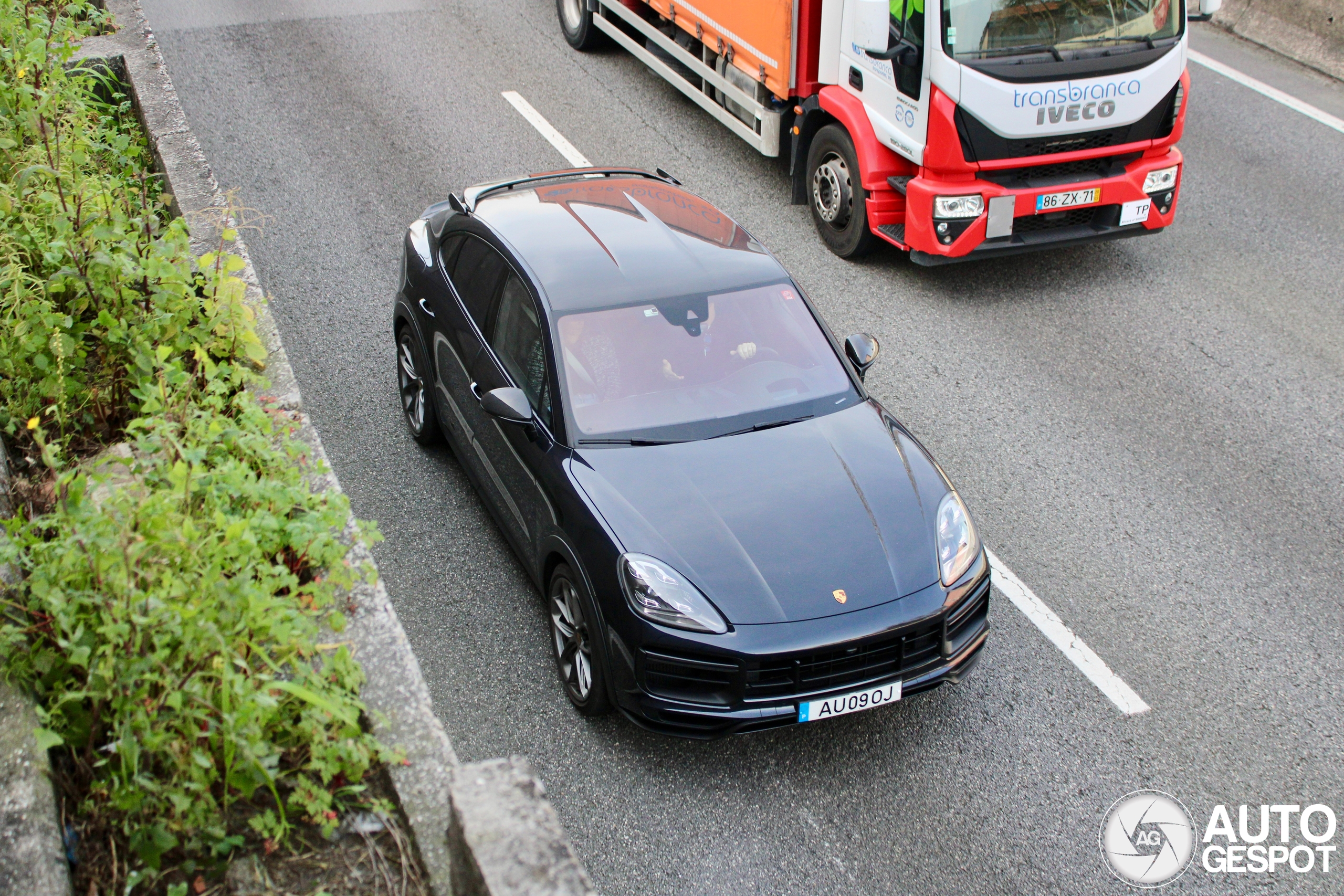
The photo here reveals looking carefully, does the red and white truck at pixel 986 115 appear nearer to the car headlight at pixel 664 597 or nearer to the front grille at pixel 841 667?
the front grille at pixel 841 667

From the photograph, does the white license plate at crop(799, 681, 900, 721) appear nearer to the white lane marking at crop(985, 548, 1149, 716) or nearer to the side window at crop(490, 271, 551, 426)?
the white lane marking at crop(985, 548, 1149, 716)

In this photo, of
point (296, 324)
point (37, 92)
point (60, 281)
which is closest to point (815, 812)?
point (60, 281)

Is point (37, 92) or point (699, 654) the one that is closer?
point (699, 654)

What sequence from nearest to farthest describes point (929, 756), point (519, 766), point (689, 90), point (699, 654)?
point (519, 766), point (699, 654), point (929, 756), point (689, 90)

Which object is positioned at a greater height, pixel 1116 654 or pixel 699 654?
pixel 699 654

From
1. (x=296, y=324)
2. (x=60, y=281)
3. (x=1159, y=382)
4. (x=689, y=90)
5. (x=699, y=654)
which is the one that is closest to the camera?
(x=699, y=654)

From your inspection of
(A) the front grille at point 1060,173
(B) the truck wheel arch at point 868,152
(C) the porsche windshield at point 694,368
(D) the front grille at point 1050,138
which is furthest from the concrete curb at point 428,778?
(A) the front grille at point 1060,173

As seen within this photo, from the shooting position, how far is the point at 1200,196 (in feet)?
30.7

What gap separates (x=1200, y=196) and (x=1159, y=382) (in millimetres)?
3098

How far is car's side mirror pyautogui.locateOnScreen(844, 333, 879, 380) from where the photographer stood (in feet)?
18.1

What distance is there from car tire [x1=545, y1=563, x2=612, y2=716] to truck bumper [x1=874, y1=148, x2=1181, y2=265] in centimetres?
420

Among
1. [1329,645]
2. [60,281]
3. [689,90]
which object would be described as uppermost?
[60,281]

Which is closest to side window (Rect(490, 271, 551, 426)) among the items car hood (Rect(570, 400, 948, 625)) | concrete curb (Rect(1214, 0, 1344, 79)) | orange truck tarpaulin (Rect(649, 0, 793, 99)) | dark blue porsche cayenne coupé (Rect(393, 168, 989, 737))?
dark blue porsche cayenne coupé (Rect(393, 168, 989, 737))

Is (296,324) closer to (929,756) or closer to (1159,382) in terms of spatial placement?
(929,756)
